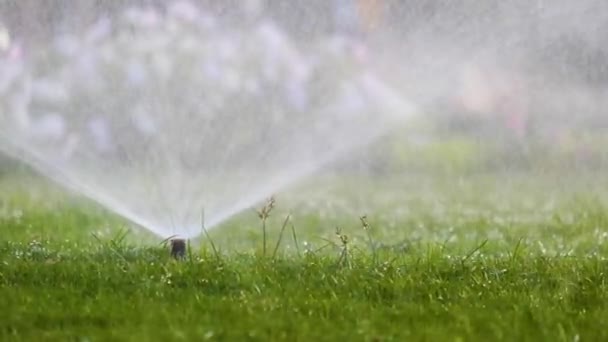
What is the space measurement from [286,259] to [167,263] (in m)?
0.79

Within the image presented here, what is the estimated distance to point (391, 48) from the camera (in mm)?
7391

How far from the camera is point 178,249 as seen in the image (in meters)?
6.20

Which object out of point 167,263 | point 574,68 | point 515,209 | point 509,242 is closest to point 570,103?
point 515,209

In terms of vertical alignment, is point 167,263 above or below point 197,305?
above

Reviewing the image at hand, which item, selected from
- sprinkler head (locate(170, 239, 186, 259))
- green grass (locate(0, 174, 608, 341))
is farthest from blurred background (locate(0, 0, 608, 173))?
sprinkler head (locate(170, 239, 186, 259))

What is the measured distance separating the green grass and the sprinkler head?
0.09 metres

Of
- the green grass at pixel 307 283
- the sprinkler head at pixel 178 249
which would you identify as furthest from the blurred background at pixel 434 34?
the sprinkler head at pixel 178 249

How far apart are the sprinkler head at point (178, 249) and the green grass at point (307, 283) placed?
0.30ft

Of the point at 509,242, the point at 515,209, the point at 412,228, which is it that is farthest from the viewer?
the point at 515,209

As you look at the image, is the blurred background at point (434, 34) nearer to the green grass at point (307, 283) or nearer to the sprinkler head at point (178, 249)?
the green grass at point (307, 283)

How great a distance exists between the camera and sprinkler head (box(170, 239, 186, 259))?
20.3ft

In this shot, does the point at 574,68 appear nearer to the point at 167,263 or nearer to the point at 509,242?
the point at 509,242

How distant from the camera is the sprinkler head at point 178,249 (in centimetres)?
618

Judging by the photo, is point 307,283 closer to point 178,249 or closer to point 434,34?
point 178,249
